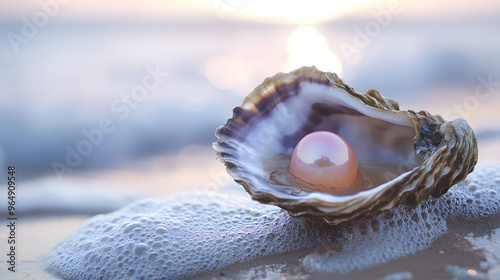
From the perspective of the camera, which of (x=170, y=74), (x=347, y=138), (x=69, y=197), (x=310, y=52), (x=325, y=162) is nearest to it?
(x=325, y=162)

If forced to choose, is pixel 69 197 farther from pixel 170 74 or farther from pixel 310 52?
pixel 310 52

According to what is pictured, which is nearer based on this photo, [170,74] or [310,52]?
[170,74]

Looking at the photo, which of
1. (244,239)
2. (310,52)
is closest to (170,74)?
(310,52)

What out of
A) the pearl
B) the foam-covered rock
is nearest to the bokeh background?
the foam-covered rock

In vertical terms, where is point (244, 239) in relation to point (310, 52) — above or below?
below

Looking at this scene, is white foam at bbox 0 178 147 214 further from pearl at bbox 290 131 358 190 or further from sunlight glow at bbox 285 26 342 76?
sunlight glow at bbox 285 26 342 76

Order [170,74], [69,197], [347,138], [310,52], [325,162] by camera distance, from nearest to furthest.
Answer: [325,162] → [347,138] → [69,197] → [170,74] → [310,52]
